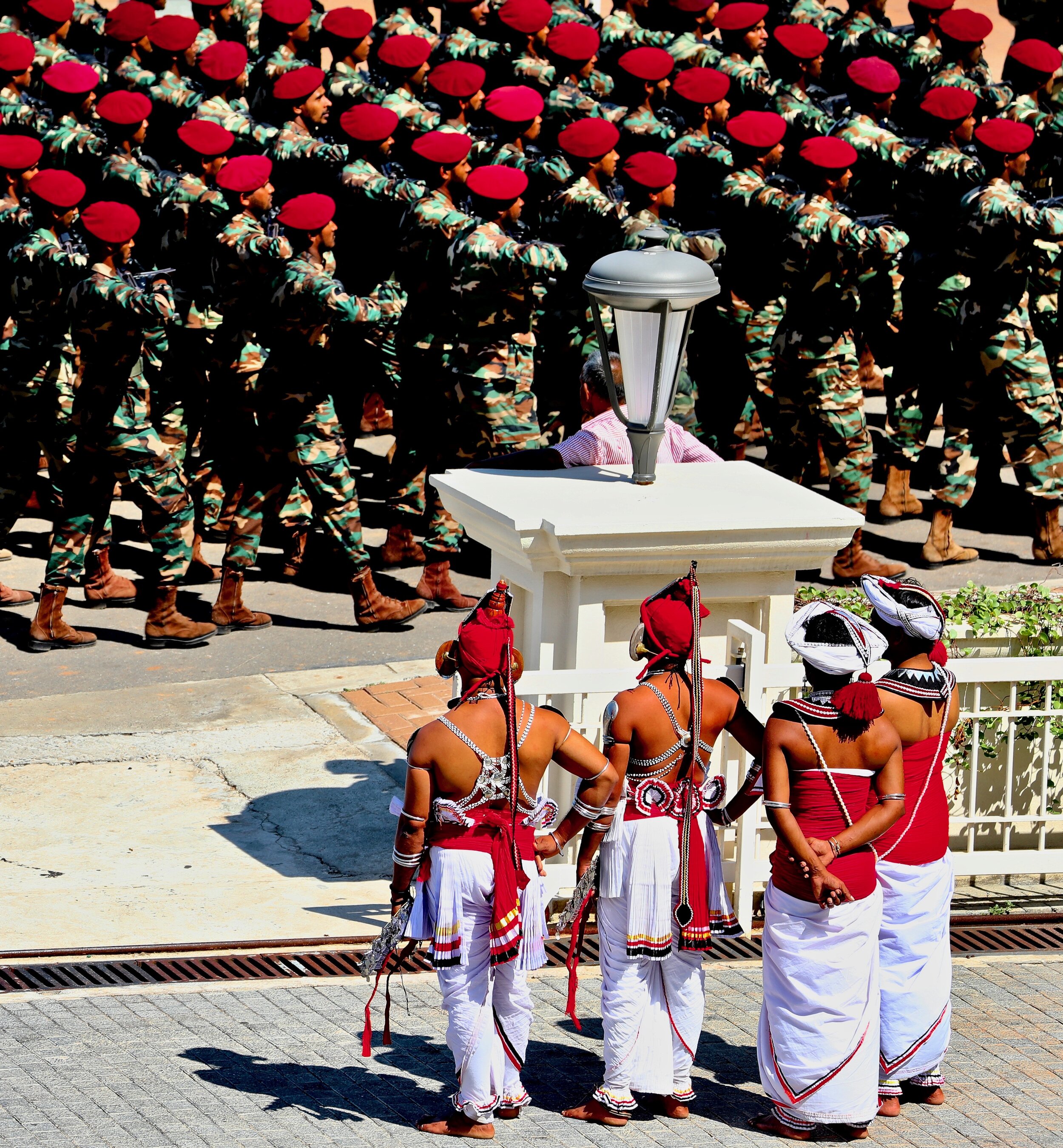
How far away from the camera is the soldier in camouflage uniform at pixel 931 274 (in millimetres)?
10922

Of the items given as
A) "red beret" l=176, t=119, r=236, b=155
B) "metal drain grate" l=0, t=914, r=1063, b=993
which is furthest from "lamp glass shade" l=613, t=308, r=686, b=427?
"red beret" l=176, t=119, r=236, b=155

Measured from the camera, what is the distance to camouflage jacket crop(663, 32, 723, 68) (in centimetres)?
1271

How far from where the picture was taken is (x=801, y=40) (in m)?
12.2

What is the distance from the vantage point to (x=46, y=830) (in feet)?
23.6

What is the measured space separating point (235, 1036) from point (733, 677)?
6.15ft

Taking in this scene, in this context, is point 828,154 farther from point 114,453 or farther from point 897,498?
point 114,453

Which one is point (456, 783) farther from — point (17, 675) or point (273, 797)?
point (17, 675)

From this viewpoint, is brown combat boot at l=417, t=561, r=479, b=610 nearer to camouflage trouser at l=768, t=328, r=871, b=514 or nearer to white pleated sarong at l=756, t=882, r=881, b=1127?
camouflage trouser at l=768, t=328, r=871, b=514

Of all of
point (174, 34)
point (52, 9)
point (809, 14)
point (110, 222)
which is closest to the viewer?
point (110, 222)

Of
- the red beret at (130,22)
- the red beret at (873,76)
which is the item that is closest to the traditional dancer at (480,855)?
the red beret at (873,76)

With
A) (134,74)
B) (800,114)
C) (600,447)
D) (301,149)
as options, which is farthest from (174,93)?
(600,447)

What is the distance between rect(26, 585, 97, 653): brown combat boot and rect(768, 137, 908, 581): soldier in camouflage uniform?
397 centimetres

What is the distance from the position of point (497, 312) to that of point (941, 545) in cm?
288

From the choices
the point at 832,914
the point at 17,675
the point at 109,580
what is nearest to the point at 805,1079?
the point at 832,914
